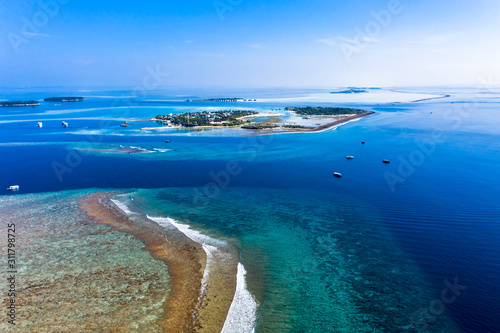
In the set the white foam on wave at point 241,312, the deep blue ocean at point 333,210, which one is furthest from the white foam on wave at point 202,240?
the white foam on wave at point 241,312

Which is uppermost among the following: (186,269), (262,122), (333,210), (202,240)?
(262,122)

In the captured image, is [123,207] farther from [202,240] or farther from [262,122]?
[262,122]

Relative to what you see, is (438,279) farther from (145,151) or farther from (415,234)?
(145,151)

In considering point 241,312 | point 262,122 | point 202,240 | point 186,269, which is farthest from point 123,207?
point 262,122

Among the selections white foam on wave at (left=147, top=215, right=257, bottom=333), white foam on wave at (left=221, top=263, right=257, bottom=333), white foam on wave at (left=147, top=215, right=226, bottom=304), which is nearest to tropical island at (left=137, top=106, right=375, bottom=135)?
white foam on wave at (left=147, top=215, right=226, bottom=304)

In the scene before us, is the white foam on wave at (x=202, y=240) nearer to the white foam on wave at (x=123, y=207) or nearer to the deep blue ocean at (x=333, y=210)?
the deep blue ocean at (x=333, y=210)

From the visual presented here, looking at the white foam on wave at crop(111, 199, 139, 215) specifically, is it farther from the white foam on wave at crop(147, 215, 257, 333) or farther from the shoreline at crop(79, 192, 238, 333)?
the white foam on wave at crop(147, 215, 257, 333)
